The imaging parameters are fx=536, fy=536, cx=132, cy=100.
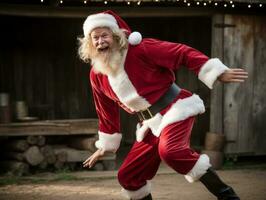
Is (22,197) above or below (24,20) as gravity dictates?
below

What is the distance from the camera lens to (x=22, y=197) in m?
6.60

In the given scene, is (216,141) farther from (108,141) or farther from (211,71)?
(211,71)

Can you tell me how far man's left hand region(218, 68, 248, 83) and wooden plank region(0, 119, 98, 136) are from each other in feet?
14.0

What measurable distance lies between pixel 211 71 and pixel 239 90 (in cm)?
448

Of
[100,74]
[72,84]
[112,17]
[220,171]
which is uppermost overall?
[112,17]

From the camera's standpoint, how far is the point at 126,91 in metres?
4.56

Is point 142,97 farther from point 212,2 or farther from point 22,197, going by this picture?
point 212,2

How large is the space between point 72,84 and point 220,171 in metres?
3.66

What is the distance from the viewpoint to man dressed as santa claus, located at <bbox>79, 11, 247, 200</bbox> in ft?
14.3

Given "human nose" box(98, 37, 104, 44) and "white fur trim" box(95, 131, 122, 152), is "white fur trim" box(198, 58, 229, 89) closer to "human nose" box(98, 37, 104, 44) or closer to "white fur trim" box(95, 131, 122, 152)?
"human nose" box(98, 37, 104, 44)

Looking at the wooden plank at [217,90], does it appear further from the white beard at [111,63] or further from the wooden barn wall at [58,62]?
the white beard at [111,63]

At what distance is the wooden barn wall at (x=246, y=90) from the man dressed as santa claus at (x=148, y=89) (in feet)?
13.5

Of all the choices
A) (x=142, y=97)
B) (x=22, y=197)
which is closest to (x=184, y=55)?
(x=142, y=97)

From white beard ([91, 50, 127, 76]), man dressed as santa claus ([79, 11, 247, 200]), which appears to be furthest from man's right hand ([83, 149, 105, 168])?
white beard ([91, 50, 127, 76])
